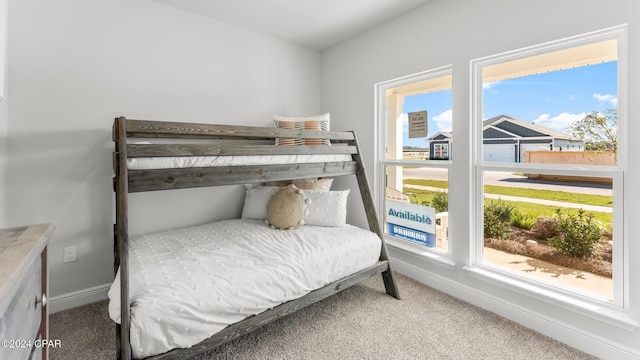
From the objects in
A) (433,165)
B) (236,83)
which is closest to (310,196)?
(433,165)

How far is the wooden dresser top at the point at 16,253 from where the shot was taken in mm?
665

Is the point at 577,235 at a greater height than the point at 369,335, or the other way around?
the point at 577,235

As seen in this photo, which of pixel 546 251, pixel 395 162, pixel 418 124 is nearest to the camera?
pixel 546 251

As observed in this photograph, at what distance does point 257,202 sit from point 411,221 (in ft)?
5.01

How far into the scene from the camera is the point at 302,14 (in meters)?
2.72

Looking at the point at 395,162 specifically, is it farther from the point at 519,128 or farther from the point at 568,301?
the point at 568,301

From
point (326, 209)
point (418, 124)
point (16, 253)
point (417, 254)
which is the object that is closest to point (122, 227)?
point (16, 253)

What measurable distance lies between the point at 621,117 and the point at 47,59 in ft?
12.1

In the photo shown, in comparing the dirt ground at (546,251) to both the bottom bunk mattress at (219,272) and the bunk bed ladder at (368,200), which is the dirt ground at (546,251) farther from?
the bottom bunk mattress at (219,272)

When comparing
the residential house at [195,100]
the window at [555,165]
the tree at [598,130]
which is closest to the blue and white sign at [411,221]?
the residential house at [195,100]

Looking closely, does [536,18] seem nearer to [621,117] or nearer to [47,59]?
[621,117]

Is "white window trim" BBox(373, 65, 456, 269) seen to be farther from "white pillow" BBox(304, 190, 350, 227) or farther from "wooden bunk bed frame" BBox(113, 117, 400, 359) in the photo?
"wooden bunk bed frame" BBox(113, 117, 400, 359)

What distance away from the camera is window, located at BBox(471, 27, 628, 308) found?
5.72 ft

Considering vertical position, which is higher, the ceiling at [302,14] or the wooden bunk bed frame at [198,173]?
the ceiling at [302,14]
